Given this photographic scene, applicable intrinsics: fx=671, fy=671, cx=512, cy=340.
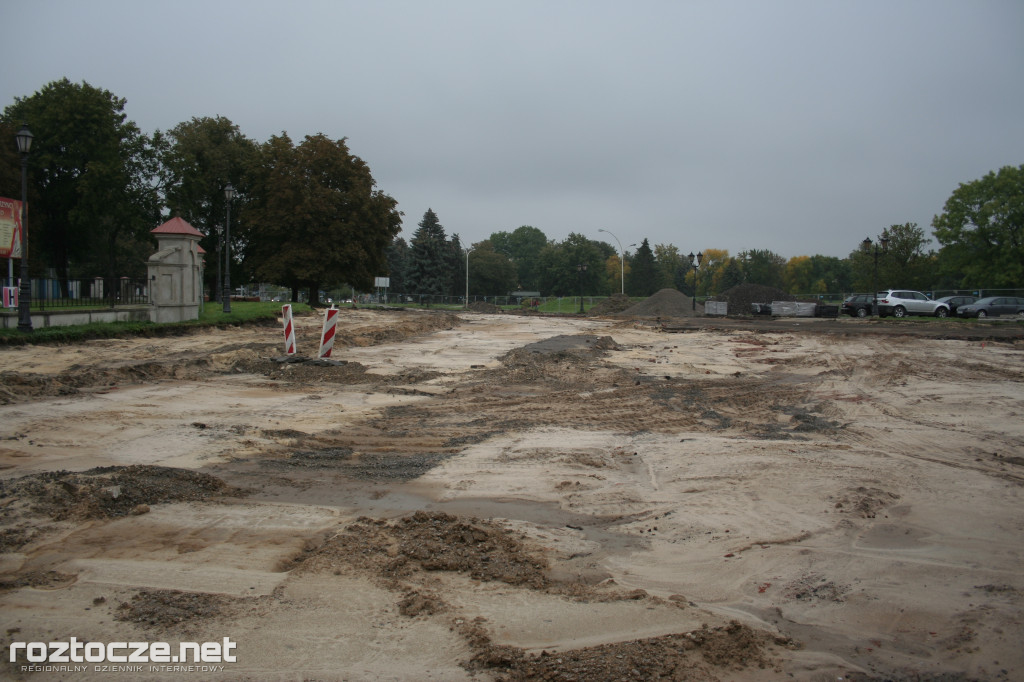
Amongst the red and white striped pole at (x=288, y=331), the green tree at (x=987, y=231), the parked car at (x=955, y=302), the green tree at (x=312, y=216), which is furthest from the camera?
the green tree at (x=987, y=231)

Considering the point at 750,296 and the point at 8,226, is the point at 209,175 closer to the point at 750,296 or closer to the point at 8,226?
the point at 8,226

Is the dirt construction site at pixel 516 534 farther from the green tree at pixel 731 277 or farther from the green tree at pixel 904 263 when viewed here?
the green tree at pixel 731 277

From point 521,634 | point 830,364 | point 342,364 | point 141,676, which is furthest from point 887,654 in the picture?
point 830,364

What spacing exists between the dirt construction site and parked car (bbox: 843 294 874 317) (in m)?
37.9

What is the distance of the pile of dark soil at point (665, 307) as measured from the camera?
55188 mm

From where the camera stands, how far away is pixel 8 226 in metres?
23.7

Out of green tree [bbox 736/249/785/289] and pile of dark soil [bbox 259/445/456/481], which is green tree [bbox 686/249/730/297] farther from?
pile of dark soil [bbox 259/445/456/481]

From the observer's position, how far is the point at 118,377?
41.3 ft

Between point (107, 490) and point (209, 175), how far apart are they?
46629mm

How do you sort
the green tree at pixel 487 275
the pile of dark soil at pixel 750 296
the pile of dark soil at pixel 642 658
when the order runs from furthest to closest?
the green tree at pixel 487 275
the pile of dark soil at pixel 750 296
the pile of dark soil at pixel 642 658

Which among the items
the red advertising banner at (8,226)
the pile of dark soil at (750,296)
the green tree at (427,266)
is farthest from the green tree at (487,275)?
the red advertising banner at (8,226)

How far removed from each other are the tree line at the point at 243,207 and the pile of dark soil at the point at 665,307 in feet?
9.04

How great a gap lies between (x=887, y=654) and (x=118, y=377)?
1308cm

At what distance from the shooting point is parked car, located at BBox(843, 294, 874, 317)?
4540cm
